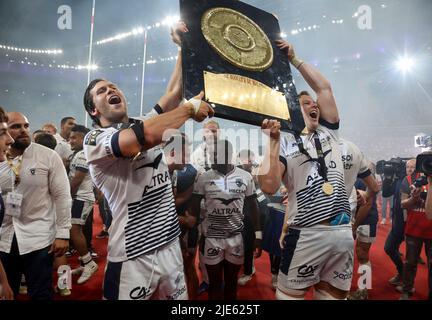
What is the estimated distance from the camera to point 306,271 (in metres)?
1.80

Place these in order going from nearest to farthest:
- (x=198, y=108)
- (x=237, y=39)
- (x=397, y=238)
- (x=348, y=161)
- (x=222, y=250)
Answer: (x=198, y=108) → (x=237, y=39) → (x=348, y=161) → (x=222, y=250) → (x=397, y=238)

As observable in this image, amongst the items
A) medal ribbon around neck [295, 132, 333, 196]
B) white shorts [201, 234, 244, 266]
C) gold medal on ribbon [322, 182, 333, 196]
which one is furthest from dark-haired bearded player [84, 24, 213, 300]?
white shorts [201, 234, 244, 266]

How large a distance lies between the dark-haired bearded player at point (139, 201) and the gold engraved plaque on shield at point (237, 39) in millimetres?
208

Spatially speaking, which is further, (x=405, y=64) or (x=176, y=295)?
(x=405, y=64)

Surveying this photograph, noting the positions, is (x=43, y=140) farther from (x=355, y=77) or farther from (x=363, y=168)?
(x=355, y=77)

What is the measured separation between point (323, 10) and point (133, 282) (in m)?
16.5

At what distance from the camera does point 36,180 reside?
2322 millimetres

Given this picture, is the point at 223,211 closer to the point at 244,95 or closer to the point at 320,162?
the point at 320,162

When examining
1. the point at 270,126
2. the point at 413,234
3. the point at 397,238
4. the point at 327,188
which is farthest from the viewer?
the point at 397,238

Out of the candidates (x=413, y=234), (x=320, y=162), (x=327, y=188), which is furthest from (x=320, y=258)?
(x=413, y=234)

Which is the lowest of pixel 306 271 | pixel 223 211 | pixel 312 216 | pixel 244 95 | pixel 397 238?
pixel 397 238

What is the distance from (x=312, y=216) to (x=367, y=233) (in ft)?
7.35

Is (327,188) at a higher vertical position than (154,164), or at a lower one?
lower
